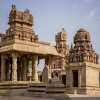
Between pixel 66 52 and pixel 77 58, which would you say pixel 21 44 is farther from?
pixel 66 52

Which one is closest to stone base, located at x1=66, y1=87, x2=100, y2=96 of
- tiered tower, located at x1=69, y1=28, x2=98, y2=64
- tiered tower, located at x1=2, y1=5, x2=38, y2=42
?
tiered tower, located at x1=69, y1=28, x2=98, y2=64

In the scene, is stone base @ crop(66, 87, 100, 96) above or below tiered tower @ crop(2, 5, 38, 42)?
below

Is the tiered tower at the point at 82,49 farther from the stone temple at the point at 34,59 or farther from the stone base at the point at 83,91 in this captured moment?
the stone base at the point at 83,91

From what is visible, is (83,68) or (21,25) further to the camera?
(83,68)

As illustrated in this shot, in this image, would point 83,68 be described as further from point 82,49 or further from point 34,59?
point 34,59

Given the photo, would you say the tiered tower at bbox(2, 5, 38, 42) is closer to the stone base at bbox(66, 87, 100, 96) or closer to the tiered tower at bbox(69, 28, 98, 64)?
the stone base at bbox(66, 87, 100, 96)

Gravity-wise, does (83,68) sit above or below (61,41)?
below

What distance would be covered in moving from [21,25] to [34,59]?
208 inches

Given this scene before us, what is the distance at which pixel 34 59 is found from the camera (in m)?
35.8

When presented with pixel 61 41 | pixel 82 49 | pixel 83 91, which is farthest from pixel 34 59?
pixel 61 41

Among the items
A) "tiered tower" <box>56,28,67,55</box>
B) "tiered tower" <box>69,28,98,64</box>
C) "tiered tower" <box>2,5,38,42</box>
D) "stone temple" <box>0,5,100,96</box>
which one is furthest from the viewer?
"tiered tower" <box>56,28,67,55</box>

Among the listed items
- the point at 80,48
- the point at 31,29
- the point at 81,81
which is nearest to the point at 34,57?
the point at 31,29

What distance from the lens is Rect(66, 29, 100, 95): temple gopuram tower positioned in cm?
4688

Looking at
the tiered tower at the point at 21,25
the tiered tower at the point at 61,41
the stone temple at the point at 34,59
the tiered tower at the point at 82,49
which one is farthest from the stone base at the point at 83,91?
the tiered tower at the point at 61,41
